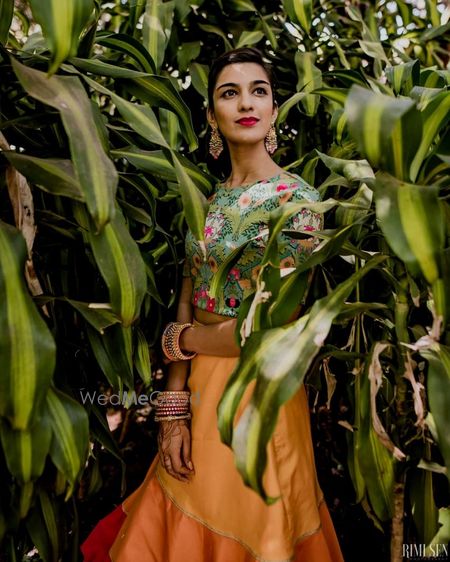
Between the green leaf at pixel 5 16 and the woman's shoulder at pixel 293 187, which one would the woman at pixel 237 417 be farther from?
the green leaf at pixel 5 16

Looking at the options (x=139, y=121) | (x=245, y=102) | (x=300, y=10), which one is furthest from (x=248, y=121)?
(x=300, y=10)

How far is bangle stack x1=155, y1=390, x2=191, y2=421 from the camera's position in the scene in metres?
1.02

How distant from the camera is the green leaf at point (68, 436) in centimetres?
71

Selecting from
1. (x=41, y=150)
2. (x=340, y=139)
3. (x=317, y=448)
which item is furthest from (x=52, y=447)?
(x=317, y=448)

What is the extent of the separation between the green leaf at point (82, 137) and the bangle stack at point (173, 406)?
0.48m

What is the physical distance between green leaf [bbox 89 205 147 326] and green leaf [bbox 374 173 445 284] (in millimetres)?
299

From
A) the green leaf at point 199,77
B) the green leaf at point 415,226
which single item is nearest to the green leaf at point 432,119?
the green leaf at point 415,226

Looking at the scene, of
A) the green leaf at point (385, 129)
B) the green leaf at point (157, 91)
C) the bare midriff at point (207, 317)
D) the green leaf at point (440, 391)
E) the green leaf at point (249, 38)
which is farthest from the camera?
the green leaf at point (249, 38)

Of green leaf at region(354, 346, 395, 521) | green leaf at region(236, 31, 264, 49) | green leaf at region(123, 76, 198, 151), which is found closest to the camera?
green leaf at region(354, 346, 395, 521)

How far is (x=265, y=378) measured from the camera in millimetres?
639

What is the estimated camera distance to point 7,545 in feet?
3.16

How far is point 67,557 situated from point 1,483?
0.31m

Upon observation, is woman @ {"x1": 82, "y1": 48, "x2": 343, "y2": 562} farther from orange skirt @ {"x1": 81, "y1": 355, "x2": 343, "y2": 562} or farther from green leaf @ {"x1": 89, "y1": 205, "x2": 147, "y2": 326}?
green leaf @ {"x1": 89, "y1": 205, "x2": 147, "y2": 326}

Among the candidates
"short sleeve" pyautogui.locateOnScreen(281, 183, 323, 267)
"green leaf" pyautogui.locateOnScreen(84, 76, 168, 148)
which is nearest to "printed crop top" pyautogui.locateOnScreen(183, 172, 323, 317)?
"short sleeve" pyautogui.locateOnScreen(281, 183, 323, 267)
